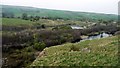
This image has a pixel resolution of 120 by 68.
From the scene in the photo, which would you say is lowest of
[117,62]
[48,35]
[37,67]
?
[48,35]

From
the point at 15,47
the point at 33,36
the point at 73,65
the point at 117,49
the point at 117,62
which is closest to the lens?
the point at 117,62

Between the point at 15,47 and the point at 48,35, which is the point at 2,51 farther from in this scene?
the point at 48,35

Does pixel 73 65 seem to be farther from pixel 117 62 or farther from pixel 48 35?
pixel 48 35

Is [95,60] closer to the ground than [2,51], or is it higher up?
higher up

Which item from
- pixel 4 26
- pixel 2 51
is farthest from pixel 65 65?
pixel 4 26

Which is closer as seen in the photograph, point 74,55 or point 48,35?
point 74,55

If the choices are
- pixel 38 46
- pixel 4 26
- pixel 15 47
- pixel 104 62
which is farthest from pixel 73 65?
pixel 4 26

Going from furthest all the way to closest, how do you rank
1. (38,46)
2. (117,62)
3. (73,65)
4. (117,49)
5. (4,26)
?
(4,26) → (38,46) → (117,49) → (73,65) → (117,62)

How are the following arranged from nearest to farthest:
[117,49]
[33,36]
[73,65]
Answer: [73,65] → [117,49] → [33,36]

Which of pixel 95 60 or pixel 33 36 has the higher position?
pixel 95 60
